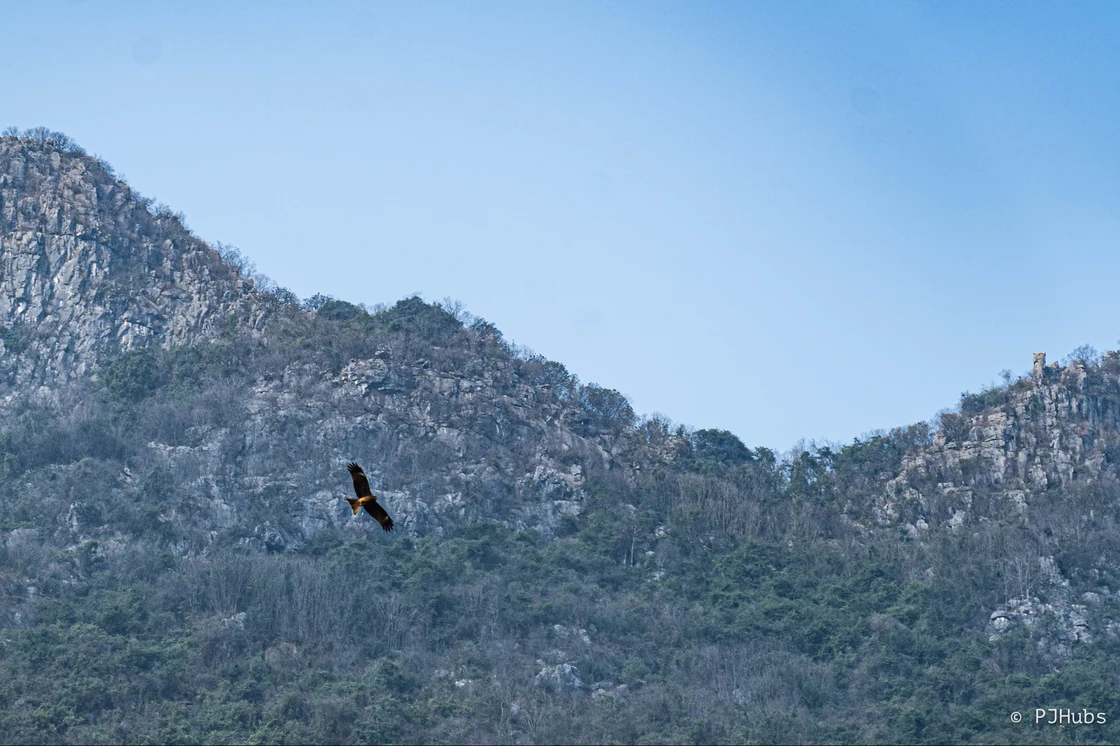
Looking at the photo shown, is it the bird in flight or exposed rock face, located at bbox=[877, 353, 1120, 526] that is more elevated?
exposed rock face, located at bbox=[877, 353, 1120, 526]

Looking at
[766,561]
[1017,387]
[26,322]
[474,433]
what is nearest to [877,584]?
[766,561]

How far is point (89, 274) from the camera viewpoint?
7262 cm

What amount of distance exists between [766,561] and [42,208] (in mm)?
38365

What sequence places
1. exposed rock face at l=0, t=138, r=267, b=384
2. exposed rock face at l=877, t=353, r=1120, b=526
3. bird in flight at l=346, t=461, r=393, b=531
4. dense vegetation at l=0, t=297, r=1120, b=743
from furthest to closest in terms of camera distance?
exposed rock face at l=0, t=138, r=267, b=384 → exposed rock face at l=877, t=353, r=1120, b=526 → dense vegetation at l=0, t=297, r=1120, b=743 → bird in flight at l=346, t=461, r=393, b=531

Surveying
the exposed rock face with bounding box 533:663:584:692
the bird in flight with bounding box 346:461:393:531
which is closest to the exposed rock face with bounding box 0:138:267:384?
the exposed rock face with bounding box 533:663:584:692

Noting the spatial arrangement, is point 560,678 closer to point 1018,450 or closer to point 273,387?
point 273,387

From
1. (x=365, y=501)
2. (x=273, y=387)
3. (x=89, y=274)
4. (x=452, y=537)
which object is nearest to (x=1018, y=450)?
(x=452, y=537)

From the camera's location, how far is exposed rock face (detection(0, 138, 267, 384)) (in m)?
70.7

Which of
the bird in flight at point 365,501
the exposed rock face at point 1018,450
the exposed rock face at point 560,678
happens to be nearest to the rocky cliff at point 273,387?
the exposed rock face at point 1018,450

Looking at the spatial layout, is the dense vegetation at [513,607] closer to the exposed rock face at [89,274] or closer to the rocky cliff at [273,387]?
the rocky cliff at [273,387]

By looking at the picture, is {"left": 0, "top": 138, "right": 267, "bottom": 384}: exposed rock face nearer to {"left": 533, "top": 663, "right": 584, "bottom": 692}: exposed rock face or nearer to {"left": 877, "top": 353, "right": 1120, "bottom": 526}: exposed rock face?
{"left": 533, "top": 663, "right": 584, "bottom": 692}: exposed rock face

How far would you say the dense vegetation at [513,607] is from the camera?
159 ft

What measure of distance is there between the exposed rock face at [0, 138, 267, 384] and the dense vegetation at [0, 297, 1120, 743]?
Result: 2.16 m

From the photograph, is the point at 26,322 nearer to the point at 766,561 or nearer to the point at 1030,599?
the point at 766,561
